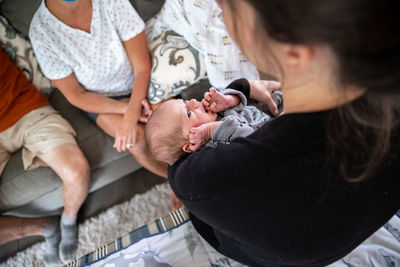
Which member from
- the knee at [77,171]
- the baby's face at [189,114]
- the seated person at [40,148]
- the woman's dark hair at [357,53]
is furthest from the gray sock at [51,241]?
the woman's dark hair at [357,53]

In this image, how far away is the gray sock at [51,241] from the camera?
1.48m

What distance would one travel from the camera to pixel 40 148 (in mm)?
1311

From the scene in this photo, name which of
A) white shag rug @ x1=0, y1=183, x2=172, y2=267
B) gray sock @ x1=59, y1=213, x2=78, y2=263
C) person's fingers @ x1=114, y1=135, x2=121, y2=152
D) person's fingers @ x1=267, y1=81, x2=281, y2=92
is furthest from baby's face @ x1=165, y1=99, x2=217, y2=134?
gray sock @ x1=59, y1=213, x2=78, y2=263

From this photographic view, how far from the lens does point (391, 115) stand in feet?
1.51

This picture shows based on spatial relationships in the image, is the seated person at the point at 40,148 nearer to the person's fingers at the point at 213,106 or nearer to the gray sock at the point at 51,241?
the gray sock at the point at 51,241

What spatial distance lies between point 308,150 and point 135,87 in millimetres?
1069

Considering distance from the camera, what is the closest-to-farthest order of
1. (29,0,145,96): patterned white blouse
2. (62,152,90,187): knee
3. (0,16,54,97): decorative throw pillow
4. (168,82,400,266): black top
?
(168,82,400,266): black top, (29,0,145,96): patterned white blouse, (62,152,90,187): knee, (0,16,54,97): decorative throw pillow

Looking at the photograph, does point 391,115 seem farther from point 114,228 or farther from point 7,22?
point 7,22

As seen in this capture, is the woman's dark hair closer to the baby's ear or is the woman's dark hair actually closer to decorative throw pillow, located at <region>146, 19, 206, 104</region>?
the baby's ear

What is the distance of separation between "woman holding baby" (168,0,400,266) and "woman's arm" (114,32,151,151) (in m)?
0.84

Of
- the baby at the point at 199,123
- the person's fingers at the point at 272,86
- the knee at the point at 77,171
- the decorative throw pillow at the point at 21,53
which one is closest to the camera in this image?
the baby at the point at 199,123

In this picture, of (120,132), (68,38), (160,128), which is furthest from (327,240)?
(68,38)

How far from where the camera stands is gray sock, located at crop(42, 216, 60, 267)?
1.48 meters

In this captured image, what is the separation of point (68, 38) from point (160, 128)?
2.34ft
